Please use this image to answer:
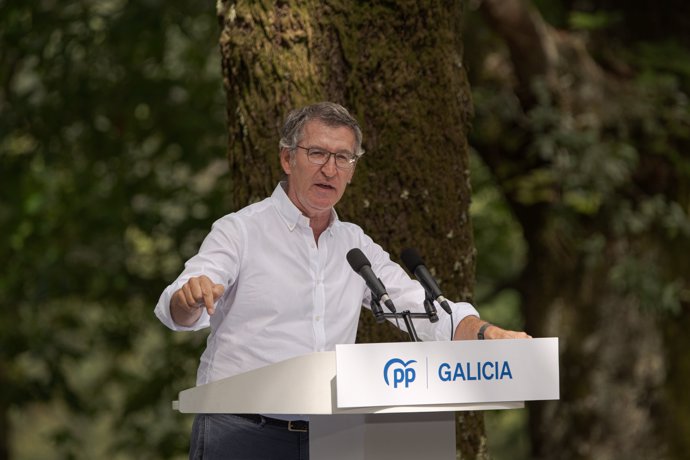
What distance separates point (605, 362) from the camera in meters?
9.16

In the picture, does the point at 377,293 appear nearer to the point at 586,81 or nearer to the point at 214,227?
the point at 214,227

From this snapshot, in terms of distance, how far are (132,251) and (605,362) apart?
3844 mm

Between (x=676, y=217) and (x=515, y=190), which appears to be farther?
(x=515, y=190)

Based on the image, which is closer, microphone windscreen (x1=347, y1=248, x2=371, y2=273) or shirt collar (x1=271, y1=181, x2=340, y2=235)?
microphone windscreen (x1=347, y1=248, x2=371, y2=273)

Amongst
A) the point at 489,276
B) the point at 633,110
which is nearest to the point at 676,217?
the point at 633,110

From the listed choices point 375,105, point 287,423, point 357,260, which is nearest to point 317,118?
point 357,260

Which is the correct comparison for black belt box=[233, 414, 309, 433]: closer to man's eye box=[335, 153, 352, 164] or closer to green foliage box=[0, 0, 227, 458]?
man's eye box=[335, 153, 352, 164]

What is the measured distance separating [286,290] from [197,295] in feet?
1.35

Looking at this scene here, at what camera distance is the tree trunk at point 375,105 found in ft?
15.7

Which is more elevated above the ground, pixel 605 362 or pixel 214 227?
pixel 605 362

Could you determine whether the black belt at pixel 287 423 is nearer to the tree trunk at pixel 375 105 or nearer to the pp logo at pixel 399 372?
the pp logo at pixel 399 372

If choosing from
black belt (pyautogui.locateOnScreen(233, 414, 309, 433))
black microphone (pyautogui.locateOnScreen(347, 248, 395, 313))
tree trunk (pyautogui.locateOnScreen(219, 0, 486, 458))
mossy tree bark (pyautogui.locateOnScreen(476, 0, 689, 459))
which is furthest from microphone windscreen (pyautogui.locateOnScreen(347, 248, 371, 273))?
mossy tree bark (pyautogui.locateOnScreen(476, 0, 689, 459))

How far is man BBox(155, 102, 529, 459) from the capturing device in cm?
340

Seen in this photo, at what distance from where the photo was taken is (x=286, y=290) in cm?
341
